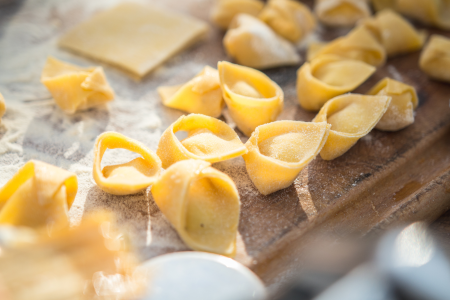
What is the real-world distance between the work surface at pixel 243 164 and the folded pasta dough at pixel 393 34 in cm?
6

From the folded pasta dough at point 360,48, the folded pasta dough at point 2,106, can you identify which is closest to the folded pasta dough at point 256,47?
the folded pasta dough at point 360,48

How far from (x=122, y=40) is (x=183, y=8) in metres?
0.55

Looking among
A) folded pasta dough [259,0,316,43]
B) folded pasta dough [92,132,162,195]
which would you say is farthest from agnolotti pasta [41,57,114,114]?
folded pasta dough [259,0,316,43]

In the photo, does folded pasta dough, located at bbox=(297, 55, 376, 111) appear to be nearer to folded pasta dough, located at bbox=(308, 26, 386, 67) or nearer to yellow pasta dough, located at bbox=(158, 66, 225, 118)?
folded pasta dough, located at bbox=(308, 26, 386, 67)

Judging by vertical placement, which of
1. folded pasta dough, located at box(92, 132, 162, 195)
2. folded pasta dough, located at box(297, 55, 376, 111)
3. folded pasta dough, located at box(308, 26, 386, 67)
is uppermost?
folded pasta dough, located at box(308, 26, 386, 67)

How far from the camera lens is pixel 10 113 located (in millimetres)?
1404

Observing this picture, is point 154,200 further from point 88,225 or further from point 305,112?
point 305,112

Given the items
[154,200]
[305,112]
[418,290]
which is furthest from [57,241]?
[305,112]

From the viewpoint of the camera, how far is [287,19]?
1808mm

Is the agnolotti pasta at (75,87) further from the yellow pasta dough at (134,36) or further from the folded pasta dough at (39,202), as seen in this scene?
the folded pasta dough at (39,202)

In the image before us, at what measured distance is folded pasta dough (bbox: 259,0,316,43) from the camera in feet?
5.93

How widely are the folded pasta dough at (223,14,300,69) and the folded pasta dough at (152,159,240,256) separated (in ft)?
2.63

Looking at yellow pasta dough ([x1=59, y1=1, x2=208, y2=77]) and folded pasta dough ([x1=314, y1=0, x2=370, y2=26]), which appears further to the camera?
folded pasta dough ([x1=314, y1=0, x2=370, y2=26])

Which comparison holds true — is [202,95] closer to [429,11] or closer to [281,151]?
[281,151]
